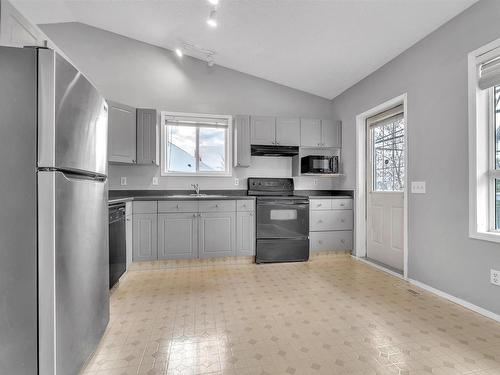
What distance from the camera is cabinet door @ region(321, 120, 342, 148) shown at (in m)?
3.99

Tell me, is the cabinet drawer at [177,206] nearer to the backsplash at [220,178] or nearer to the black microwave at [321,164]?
the backsplash at [220,178]

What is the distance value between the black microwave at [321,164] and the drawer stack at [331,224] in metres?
0.45

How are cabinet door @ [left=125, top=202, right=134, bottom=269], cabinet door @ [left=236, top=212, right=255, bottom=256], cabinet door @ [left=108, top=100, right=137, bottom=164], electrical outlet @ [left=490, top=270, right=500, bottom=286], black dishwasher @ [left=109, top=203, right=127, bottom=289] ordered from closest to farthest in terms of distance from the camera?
electrical outlet @ [left=490, top=270, right=500, bottom=286] < black dishwasher @ [left=109, top=203, right=127, bottom=289] < cabinet door @ [left=125, top=202, right=134, bottom=269] < cabinet door @ [left=108, top=100, right=137, bottom=164] < cabinet door @ [left=236, top=212, right=255, bottom=256]

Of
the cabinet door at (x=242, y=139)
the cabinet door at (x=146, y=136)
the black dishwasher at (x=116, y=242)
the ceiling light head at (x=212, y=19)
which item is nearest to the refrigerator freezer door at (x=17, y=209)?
the black dishwasher at (x=116, y=242)

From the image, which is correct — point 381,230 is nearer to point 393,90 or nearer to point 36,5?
point 393,90

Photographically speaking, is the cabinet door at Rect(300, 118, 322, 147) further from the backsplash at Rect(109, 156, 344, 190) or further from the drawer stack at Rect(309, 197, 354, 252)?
the drawer stack at Rect(309, 197, 354, 252)

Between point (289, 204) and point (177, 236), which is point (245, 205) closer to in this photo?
point (289, 204)

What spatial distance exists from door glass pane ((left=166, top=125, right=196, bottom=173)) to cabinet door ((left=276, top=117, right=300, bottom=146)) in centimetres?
132

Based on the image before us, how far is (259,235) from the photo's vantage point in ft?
11.3

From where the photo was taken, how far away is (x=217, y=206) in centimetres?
331

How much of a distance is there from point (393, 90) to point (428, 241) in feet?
5.80

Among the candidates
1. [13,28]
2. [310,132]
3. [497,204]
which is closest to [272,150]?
[310,132]

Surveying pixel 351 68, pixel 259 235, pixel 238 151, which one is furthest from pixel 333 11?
pixel 259 235

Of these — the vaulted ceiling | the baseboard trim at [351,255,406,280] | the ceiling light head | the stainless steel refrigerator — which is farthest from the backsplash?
the stainless steel refrigerator
